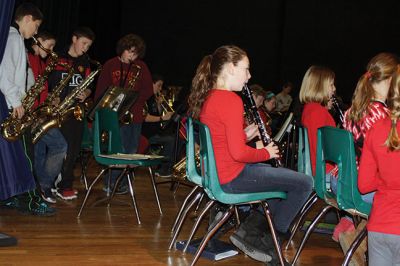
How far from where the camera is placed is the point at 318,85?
447cm

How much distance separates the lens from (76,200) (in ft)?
Answer: 18.6

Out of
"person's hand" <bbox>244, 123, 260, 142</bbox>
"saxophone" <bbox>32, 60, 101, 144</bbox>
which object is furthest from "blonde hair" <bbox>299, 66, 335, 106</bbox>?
"saxophone" <bbox>32, 60, 101, 144</bbox>

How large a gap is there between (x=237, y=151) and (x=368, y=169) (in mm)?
835

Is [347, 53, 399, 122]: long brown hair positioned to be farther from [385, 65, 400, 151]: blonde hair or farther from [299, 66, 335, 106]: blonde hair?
[299, 66, 335, 106]: blonde hair

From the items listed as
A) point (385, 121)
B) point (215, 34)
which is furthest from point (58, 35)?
point (385, 121)

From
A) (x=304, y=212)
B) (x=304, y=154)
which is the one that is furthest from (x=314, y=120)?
(x=304, y=212)

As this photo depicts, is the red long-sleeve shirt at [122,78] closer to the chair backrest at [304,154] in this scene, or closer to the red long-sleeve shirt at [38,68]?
the red long-sleeve shirt at [38,68]

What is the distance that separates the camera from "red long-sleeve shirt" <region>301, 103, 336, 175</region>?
432cm

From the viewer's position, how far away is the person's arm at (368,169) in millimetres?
2627

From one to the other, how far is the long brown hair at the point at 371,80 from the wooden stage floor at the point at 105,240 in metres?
1.21

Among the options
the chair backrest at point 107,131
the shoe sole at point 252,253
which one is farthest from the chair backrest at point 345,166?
the chair backrest at point 107,131

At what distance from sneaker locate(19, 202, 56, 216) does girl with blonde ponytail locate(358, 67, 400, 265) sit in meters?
3.04

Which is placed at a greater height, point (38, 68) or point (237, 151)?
point (38, 68)

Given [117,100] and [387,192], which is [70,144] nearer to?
[117,100]
